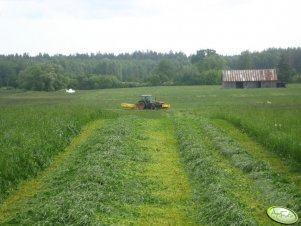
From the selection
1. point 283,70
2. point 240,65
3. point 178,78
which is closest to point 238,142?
point 283,70

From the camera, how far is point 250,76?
7038 cm

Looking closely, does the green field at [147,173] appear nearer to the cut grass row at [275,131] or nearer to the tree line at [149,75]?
the cut grass row at [275,131]

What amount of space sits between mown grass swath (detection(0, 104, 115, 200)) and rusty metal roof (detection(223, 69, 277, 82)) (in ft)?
151

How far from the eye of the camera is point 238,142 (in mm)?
19000

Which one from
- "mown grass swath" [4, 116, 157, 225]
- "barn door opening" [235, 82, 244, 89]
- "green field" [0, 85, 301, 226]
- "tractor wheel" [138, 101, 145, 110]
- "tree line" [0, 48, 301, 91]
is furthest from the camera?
"tree line" [0, 48, 301, 91]

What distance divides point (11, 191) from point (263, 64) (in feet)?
380

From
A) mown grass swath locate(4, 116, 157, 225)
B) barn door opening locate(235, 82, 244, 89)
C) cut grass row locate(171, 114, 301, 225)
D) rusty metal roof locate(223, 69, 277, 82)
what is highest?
rusty metal roof locate(223, 69, 277, 82)

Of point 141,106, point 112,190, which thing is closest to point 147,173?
point 112,190

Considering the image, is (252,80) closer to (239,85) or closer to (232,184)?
(239,85)

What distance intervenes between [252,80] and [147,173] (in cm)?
5898

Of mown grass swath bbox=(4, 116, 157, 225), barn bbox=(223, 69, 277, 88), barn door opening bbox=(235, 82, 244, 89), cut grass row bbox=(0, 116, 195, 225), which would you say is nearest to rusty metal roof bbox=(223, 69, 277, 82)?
barn bbox=(223, 69, 277, 88)

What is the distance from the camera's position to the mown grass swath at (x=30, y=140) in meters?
13.3

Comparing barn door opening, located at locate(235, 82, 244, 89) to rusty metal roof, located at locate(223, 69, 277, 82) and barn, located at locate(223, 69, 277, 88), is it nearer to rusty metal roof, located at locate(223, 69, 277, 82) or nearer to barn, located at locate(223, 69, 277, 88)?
barn, located at locate(223, 69, 277, 88)

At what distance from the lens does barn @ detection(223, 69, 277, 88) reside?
69875 millimetres
